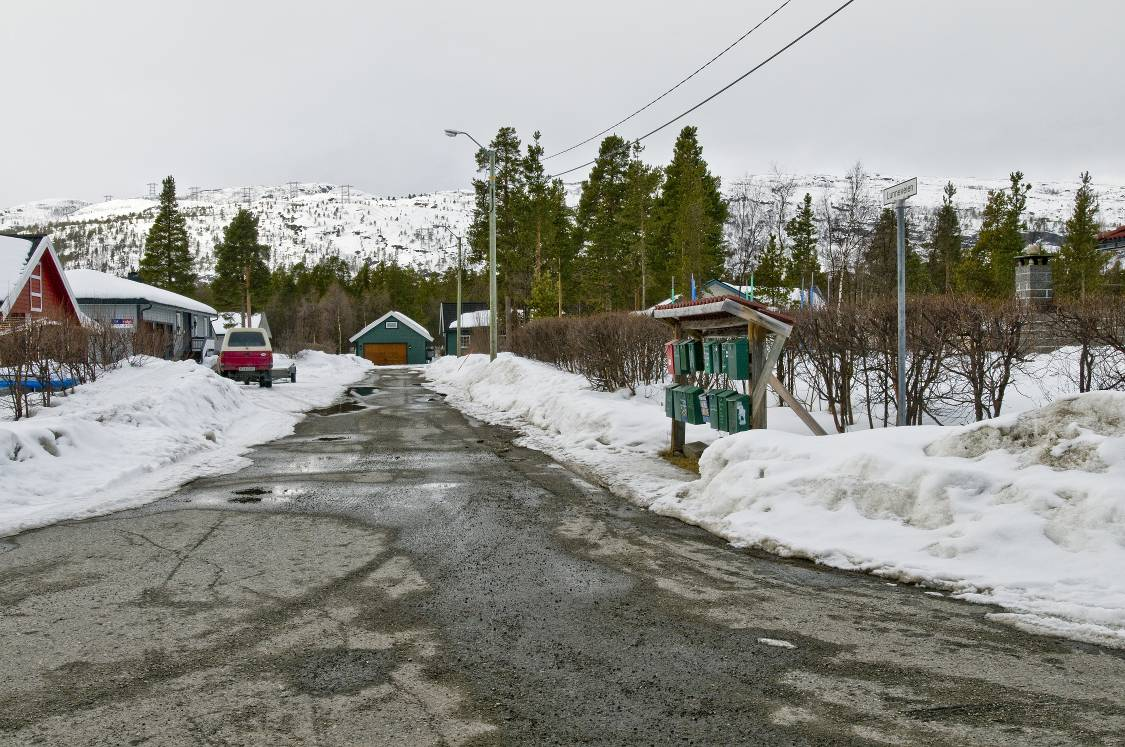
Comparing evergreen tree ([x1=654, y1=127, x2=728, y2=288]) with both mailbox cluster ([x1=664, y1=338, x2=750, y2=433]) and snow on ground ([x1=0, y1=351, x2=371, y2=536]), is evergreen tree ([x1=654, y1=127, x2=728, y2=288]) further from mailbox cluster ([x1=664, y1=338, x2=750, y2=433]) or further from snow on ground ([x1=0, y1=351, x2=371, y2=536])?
mailbox cluster ([x1=664, y1=338, x2=750, y2=433])

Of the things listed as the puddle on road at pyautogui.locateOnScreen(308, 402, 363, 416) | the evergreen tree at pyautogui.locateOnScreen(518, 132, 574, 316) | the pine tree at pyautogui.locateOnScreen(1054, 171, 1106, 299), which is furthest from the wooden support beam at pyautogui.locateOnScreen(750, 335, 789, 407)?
the pine tree at pyautogui.locateOnScreen(1054, 171, 1106, 299)

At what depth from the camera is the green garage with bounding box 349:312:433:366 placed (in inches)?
2933

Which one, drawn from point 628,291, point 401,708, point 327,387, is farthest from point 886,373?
point 628,291

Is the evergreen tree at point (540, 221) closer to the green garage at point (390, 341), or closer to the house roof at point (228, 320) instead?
the green garage at point (390, 341)

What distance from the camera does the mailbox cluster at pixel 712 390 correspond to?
9.32m

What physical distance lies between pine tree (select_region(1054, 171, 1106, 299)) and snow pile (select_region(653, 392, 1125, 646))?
190 ft

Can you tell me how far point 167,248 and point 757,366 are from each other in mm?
72577

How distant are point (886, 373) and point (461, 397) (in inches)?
626

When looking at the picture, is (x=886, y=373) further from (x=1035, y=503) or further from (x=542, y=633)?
(x=542, y=633)

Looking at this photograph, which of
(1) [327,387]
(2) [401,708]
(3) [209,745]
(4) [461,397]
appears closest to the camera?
(3) [209,745]

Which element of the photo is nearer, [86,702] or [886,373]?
[86,702]

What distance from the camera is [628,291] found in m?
58.4

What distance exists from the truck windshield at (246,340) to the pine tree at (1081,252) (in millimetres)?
53575

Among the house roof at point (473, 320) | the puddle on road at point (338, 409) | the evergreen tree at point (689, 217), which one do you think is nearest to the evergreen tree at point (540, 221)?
the evergreen tree at point (689, 217)
